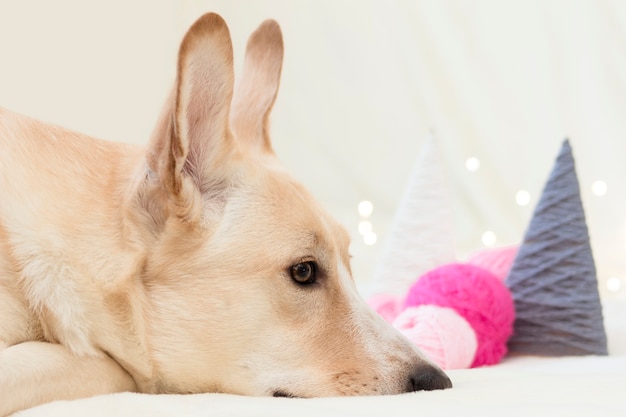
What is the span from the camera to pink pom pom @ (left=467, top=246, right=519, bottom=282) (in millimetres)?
2320

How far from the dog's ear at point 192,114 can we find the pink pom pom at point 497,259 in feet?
3.72

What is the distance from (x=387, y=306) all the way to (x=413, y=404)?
113cm

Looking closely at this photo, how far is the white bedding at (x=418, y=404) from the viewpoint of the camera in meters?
1.09

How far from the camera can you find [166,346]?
4.45 ft

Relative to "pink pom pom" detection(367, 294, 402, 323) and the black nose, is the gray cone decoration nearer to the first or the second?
"pink pom pom" detection(367, 294, 402, 323)

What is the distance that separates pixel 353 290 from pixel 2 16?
2464 mm

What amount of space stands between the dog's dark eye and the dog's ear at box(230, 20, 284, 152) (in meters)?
0.44

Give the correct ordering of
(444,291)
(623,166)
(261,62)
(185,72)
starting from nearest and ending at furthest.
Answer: (185,72)
(261,62)
(444,291)
(623,166)

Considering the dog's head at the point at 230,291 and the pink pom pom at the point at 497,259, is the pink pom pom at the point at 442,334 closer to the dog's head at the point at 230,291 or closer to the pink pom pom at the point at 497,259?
the pink pom pom at the point at 497,259

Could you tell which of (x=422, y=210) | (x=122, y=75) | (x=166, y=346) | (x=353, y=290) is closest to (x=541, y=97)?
(x=422, y=210)

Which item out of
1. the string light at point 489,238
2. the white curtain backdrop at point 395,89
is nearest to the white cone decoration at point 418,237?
the white curtain backdrop at point 395,89

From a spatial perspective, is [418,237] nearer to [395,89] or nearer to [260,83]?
[260,83]

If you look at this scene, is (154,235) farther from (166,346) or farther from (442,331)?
(442,331)

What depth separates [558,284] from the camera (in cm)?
212
